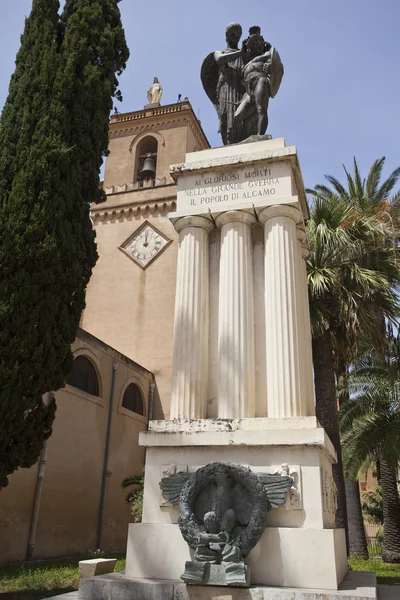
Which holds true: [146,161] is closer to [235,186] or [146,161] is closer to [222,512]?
[235,186]

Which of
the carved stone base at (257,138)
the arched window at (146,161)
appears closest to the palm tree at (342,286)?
the carved stone base at (257,138)

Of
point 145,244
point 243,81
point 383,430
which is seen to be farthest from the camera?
point 145,244

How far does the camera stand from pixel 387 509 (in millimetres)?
16719

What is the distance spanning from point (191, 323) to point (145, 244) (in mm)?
21391

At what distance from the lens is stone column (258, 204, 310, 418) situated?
24.2 feet

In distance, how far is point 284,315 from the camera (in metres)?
7.79

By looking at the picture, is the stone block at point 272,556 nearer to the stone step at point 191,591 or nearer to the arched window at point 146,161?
the stone step at point 191,591

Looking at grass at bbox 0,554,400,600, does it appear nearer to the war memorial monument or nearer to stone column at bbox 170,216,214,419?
the war memorial monument

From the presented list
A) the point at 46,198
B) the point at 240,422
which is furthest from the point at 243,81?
the point at 240,422

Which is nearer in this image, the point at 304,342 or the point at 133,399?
the point at 304,342

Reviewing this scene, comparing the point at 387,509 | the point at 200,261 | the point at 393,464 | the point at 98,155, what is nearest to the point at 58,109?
the point at 98,155

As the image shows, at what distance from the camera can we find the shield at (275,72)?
9835 millimetres

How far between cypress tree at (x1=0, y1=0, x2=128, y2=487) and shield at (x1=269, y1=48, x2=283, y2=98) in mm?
3066

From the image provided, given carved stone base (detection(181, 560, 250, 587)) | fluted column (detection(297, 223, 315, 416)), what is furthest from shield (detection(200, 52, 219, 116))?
carved stone base (detection(181, 560, 250, 587))
